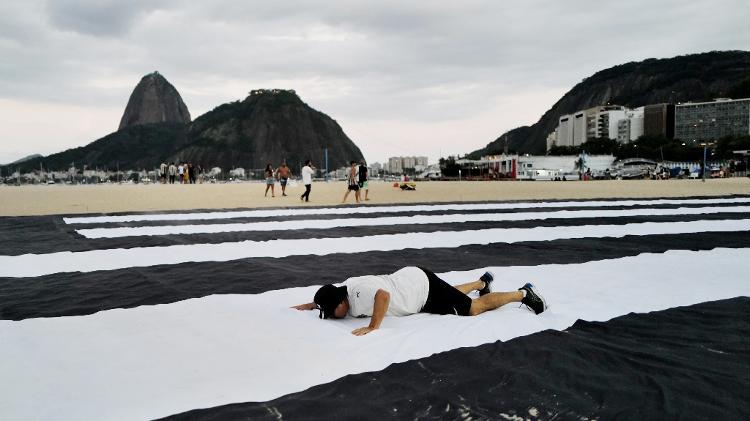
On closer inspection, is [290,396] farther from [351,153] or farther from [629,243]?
[351,153]

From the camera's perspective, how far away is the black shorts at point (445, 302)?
374cm

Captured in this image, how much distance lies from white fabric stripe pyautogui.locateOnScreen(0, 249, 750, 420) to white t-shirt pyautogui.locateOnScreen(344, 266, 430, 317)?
0.11m

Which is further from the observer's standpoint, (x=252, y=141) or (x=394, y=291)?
(x=252, y=141)

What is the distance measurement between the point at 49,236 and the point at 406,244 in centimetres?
614

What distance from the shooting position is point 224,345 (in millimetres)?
3152

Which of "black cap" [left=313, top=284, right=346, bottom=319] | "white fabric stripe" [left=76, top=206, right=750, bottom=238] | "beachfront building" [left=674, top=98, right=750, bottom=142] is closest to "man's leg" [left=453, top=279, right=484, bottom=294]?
"black cap" [left=313, top=284, right=346, bottom=319]

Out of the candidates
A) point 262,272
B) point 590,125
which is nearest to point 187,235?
point 262,272

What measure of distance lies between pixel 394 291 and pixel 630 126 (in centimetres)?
16582

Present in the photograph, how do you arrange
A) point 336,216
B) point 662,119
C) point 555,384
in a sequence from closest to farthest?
1. point 555,384
2. point 336,216
3. point 662,119

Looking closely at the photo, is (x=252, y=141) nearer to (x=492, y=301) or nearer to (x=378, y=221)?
(x=378, y=221)

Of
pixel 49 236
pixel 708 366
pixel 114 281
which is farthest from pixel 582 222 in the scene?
pixel 49 236

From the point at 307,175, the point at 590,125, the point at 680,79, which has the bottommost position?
the point at 307,175

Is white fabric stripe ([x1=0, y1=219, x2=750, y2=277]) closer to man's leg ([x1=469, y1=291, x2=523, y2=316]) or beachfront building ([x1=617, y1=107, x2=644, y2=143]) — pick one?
man's leg ([x1=469, y1=291, x2=523, y2=316])

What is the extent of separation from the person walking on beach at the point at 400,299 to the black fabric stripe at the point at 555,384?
577mm
